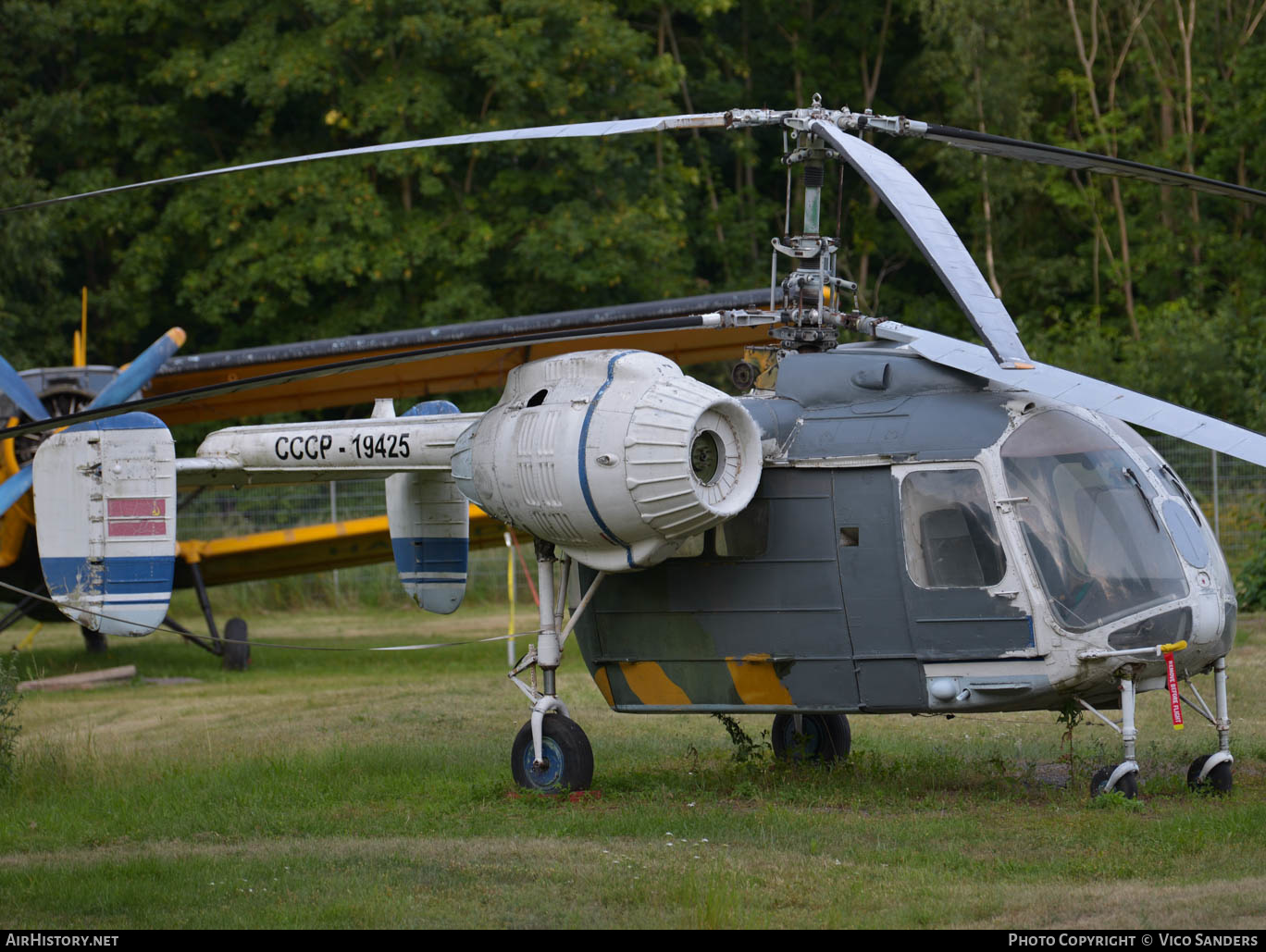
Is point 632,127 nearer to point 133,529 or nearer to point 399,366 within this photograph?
point 133,529

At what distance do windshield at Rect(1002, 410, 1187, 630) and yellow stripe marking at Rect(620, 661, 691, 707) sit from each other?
2398mm

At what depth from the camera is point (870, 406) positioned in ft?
29.5

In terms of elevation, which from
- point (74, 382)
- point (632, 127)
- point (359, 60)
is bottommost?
point (74, 382)

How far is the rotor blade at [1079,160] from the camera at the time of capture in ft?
24.1

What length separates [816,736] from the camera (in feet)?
34.3

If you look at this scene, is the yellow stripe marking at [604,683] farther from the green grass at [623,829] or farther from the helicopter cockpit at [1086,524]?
the helicopter cockpit at [1086,524]

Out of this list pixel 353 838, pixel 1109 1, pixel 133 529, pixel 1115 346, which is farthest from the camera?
pixel 1109 1

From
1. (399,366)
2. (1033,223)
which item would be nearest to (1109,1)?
(1033,223)

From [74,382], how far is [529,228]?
1475 cm

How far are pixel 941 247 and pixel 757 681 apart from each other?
2.84 metres

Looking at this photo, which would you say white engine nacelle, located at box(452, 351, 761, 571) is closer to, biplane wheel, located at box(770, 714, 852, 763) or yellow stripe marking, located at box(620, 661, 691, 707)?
yellow stripe marking, located at box(620, 661, 691, 707)

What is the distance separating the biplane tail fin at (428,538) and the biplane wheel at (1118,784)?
200 inches

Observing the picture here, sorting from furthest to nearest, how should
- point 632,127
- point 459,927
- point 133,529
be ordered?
point 133,529, point 632,127, point 459,927

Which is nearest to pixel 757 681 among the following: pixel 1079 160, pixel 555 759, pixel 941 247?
pixel 555 759
